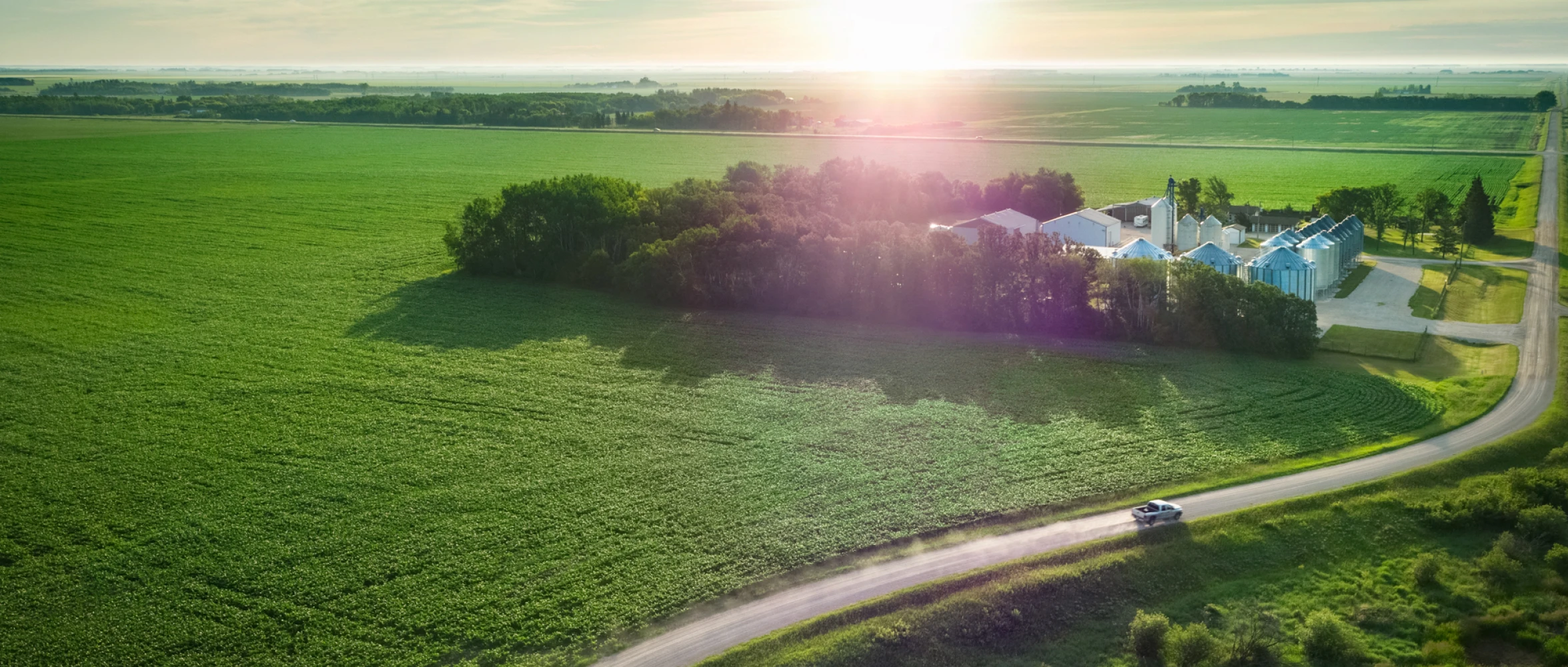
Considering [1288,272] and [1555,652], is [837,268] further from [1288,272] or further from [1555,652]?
[1555,652]

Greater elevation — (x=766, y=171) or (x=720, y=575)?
(x=766, y=171)

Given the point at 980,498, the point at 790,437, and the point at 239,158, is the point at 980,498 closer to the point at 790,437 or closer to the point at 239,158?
the point at 790,437

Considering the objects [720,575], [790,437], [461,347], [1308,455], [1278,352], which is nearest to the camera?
[720,575]

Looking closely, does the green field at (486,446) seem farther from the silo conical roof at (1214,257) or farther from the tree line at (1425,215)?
the tree line at (1425,215)

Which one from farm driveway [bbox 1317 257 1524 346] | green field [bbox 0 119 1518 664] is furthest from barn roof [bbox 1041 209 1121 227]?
green field [bbox 0 119 1518 664]

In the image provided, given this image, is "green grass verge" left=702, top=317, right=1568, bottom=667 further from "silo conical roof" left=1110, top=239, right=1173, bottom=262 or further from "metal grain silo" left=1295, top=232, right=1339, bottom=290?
"metal grain silo" left=1295, top=232, right=1339, bottom=290

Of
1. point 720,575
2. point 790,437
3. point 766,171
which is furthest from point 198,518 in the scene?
point 766,171
